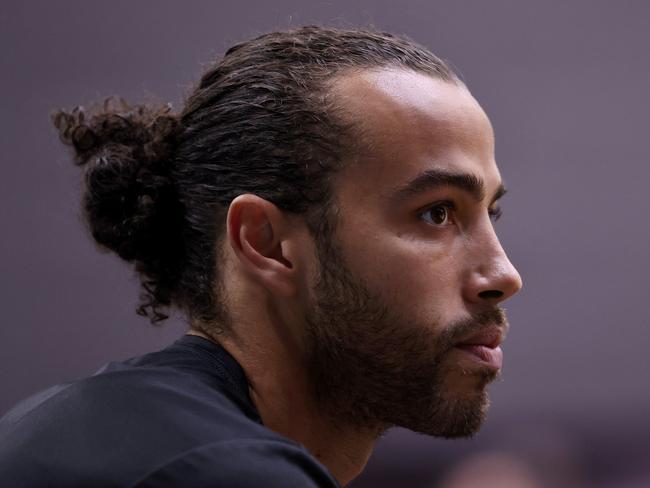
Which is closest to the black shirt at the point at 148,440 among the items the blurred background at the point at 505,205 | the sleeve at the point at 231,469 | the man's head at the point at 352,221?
the sleeve at the point at 231,469

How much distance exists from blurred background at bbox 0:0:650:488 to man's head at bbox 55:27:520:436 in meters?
1.50

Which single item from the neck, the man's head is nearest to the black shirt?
the neck

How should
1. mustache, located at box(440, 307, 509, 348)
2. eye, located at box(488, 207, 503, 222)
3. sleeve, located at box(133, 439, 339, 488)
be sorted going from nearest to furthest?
sleeve, located at box(133, 439, 339, 488), mustache, located at box(440, 307, 509, 348), eye, located at box(488, 207, 503, 222)

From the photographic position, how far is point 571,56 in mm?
3479

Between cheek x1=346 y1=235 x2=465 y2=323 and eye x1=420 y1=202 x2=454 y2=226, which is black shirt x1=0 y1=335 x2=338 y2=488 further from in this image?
eye x1=420 y1=202 x2=454 y2=226

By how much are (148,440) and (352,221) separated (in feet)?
1.61

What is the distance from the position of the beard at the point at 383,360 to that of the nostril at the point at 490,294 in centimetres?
2

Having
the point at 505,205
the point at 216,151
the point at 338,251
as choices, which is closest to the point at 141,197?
the point at 216,151

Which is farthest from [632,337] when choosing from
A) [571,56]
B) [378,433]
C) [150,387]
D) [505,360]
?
[150,387]

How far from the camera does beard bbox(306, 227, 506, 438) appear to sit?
4.80ft

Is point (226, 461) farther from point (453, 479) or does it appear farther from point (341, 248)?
point (453, 479)

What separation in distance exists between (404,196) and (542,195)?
2038 millimetres

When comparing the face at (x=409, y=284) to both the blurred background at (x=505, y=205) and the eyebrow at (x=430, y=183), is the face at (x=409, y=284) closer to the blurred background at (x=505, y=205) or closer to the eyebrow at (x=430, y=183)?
the eyebrow at (x=430, y=183)

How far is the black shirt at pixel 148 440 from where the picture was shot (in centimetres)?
109
